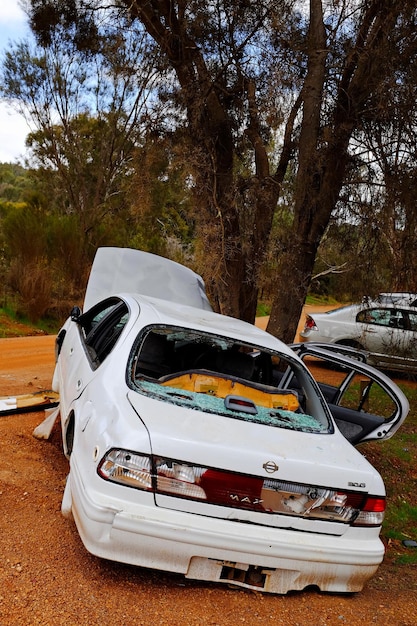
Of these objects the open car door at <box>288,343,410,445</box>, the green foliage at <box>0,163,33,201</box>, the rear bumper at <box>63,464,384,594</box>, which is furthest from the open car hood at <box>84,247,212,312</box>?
the green foliage at <box>0,163,33,201</box>

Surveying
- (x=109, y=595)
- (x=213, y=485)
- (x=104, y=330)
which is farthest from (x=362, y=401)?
(x=109, y=595)

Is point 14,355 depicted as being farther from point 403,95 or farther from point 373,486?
point 373,486

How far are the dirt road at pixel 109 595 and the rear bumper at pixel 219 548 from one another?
0.39 feet

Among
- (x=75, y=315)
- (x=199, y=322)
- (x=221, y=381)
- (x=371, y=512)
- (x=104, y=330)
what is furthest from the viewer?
(x=75, y=315)

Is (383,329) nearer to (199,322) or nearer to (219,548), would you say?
(199,322)

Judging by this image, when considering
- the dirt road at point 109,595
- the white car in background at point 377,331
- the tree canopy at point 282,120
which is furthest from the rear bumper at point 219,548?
the white car in background at point 377,331

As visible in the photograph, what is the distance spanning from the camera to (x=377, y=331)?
1180cm

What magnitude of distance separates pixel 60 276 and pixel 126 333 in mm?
12856

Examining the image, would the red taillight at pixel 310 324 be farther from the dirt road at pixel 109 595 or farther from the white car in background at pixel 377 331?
the dirt road at pixel 109 595

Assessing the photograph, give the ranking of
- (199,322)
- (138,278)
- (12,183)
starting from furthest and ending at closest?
(12,183)
(138,278)
(199,322)

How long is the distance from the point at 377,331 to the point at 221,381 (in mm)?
8637

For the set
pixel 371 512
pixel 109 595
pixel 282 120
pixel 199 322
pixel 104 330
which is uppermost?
pixel 282 120

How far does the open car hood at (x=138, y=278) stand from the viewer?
6555 millimetres

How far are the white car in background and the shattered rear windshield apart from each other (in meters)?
5.57
